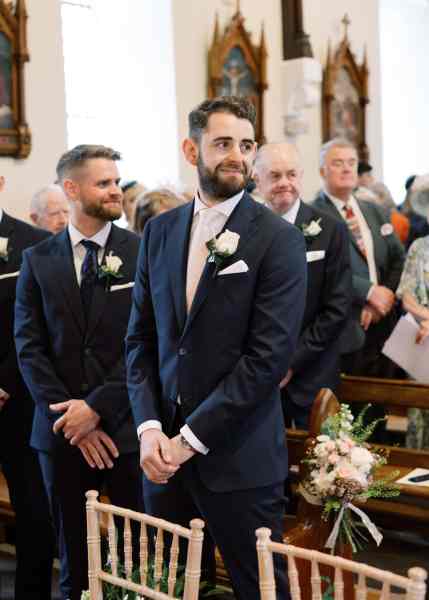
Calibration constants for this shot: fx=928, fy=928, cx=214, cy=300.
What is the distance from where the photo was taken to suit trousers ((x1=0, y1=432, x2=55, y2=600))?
4250mm

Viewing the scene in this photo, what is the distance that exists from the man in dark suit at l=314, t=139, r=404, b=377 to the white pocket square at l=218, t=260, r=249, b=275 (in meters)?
2.50

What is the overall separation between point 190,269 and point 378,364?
343 centimetres

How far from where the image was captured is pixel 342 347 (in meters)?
5.00

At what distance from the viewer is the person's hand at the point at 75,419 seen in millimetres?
3641

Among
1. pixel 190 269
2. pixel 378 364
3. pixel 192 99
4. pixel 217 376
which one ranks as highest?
pixel 192 99

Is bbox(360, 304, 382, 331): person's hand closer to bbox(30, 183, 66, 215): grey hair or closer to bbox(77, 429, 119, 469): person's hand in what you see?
bbox(30, 183, 66, 215): grey hair

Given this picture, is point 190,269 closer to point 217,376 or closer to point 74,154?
point 217,376

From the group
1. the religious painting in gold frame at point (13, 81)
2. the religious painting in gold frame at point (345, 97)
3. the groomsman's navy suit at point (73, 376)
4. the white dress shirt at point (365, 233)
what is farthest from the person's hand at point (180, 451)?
the religious painting in gold frame at point (345, 97)

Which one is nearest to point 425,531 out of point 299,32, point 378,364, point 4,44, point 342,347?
point 342,347

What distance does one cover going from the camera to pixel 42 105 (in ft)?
24.5

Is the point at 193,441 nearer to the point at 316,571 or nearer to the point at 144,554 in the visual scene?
the point at 144,554

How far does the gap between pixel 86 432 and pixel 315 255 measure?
1.59 m

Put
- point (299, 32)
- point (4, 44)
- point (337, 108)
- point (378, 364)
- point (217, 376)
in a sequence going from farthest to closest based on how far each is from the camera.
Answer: point (337, 108) → point (299, 32) → point (4, 44) → point (378, 364) → point (217, 376)

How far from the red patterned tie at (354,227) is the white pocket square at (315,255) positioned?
37.8 inches
